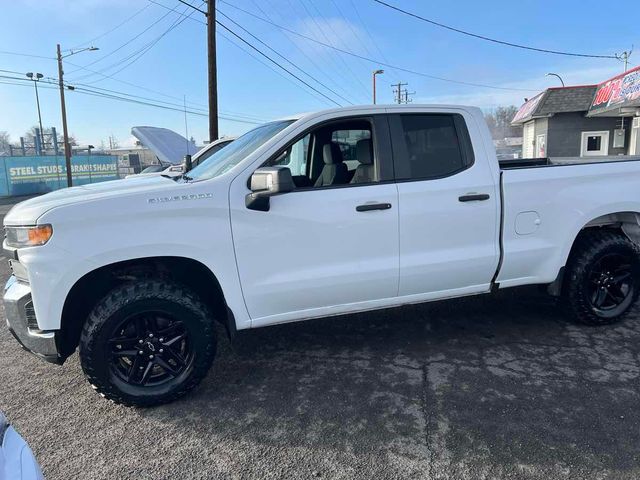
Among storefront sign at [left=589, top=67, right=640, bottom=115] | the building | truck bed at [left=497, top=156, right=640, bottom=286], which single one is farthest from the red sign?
truck bed at [left=497, top=156, right=640, bottom=286]

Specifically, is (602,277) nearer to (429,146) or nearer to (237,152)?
(429,146)

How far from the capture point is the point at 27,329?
323 cm

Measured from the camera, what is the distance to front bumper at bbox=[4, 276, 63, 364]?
3.18 meters

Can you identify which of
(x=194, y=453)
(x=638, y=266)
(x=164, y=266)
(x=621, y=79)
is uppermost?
(x=621, y=79)

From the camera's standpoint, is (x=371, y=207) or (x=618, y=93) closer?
(x=371, y=207)

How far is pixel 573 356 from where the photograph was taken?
404 cm

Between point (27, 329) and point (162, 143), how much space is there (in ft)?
43.5

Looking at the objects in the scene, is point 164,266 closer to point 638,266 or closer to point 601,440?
point 601,440

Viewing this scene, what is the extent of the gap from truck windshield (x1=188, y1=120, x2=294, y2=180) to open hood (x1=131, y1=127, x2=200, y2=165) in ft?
34.8

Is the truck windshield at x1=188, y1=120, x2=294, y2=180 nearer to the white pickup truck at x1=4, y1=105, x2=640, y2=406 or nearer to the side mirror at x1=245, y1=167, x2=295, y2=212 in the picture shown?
the white pickup truck at x1=4, y1=105, x2=640, y2=406

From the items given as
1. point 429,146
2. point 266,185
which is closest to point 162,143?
point 429,146

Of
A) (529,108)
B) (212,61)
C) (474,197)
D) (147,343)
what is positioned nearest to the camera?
(147,343)

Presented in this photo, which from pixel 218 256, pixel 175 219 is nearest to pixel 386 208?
pixel 218 256

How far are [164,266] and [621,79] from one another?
18250mm
